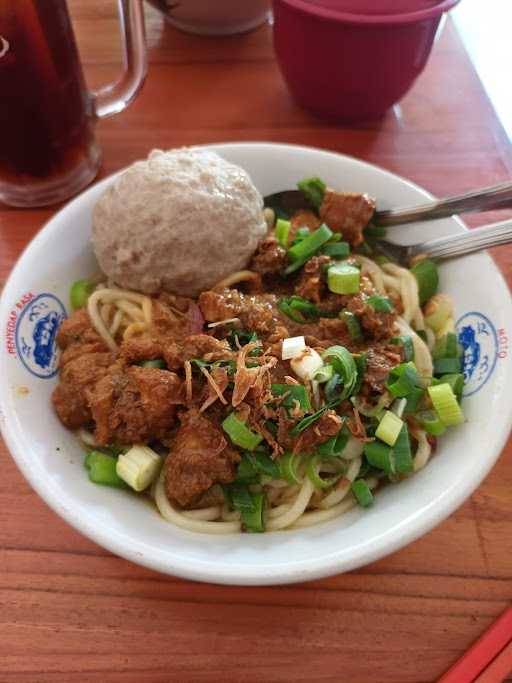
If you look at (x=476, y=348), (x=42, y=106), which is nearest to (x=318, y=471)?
(x=476, y=348)

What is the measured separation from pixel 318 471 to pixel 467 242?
947 millimetres

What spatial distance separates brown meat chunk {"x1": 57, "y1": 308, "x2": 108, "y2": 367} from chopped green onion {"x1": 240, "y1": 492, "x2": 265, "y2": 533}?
73 centimetres

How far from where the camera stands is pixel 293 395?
163 cm

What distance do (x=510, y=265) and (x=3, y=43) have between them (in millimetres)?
2127

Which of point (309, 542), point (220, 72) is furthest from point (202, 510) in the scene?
point (220, 72)

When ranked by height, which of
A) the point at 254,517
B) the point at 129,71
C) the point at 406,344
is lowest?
the point at 254,517

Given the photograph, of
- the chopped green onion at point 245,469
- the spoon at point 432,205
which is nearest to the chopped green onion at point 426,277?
the spoon at point 432,205

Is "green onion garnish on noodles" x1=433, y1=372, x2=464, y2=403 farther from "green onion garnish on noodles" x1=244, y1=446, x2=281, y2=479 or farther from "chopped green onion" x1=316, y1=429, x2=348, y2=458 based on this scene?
"green onion garnish on noodles" x1=244, y1=446, x2=281, y2=479

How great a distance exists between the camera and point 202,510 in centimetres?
171

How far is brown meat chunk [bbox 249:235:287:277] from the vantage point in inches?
79.0

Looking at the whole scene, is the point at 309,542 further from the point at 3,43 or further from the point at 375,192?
the point at 3,43

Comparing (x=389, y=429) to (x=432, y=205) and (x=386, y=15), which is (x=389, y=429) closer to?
(x=432, y=205)

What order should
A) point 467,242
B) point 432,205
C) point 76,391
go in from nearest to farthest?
point 76,391, point 467,242, point 432,205

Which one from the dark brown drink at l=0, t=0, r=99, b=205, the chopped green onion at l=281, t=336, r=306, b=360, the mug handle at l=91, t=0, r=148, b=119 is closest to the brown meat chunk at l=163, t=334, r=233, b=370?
the chopped green onion at l=281, t=336, r=306, b=360
